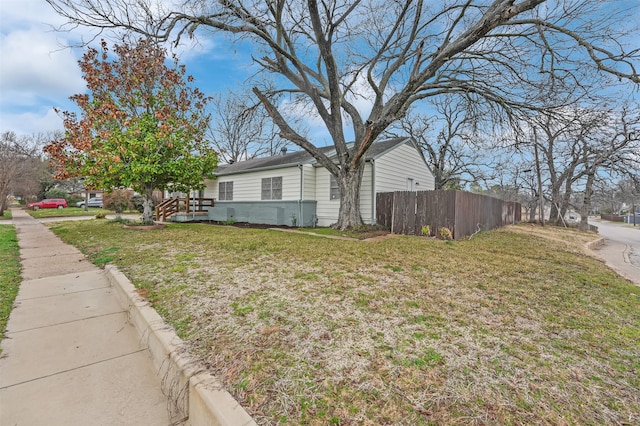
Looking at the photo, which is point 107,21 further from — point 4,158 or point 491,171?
point 491,171

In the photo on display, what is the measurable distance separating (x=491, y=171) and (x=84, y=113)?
86.3 ft

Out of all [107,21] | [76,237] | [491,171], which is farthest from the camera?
[491,171]

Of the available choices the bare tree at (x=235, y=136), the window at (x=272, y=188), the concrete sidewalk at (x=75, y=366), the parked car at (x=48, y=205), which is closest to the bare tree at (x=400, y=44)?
the window at (x=272, y=188)

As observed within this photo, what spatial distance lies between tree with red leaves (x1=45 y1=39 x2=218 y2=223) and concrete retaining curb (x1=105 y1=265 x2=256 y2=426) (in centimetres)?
827

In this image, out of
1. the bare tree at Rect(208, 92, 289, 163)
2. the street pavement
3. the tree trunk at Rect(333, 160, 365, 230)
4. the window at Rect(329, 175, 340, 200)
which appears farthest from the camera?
the bare tree at Rect(208, 92, 289, 163)

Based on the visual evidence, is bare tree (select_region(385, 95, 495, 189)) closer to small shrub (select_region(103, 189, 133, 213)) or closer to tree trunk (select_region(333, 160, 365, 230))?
tree trunk (select_region(333, 160, 365, 230))

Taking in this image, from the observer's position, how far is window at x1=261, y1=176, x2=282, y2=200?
13.5 meters

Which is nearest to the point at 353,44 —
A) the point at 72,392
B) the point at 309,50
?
the point at 309,50

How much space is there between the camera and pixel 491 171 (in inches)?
923

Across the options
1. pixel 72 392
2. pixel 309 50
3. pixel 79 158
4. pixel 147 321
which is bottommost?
pixel 72 392

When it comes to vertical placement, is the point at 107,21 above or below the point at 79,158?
above

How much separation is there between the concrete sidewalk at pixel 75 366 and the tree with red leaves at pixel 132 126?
22.4ft

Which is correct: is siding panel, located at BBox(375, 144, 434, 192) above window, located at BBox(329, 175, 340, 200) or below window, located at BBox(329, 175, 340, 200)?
above

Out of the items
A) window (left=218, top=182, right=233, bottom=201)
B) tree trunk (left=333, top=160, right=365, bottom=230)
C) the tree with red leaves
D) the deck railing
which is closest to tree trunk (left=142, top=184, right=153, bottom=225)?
Answer: the tree with red leaves
